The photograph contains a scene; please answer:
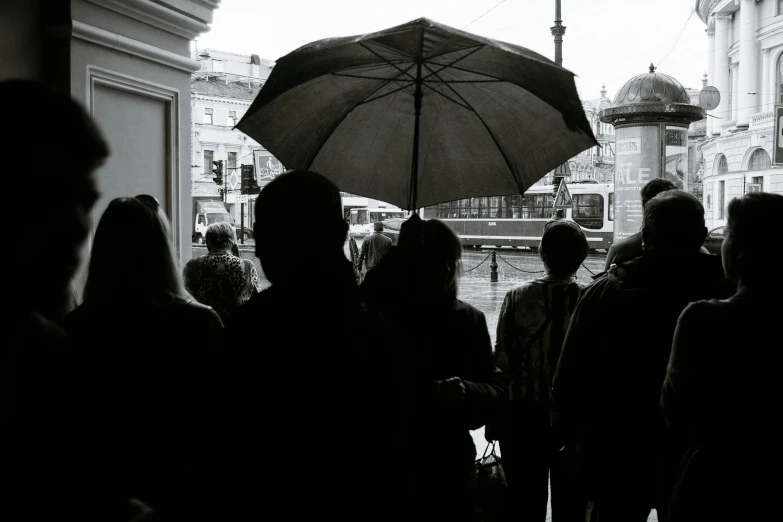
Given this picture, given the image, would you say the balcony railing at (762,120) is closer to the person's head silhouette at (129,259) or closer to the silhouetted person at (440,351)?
the silhouetted person at (440,351)

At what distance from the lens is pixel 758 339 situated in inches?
90.1

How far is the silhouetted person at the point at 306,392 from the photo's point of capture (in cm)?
159

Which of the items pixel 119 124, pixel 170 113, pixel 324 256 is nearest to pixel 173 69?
pixel 170 113

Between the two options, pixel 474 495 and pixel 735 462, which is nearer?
pixel 735 462

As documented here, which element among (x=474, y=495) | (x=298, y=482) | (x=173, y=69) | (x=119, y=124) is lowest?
(x=474, y=495)

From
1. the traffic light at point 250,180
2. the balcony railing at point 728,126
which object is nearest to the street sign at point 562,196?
the traffic light at point 250,180

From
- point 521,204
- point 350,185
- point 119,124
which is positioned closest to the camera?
point 350,185

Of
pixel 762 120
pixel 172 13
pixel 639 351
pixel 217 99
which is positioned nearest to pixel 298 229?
pixel 639 351

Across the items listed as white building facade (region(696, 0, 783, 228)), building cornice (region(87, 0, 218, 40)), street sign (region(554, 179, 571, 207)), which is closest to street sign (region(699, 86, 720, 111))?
street sign (region(554, 179, 571, 207))

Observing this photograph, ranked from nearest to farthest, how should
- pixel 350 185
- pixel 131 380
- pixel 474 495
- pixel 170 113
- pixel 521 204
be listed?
pixel 131 380 < pixel 474 495 < pixel 350 185 < pixel 170 113 < pixel 521 204

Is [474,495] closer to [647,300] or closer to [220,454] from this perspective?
[647,300]

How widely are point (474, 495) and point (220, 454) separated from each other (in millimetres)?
1479

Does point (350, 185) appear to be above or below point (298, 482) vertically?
above

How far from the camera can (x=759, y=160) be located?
39.4m
